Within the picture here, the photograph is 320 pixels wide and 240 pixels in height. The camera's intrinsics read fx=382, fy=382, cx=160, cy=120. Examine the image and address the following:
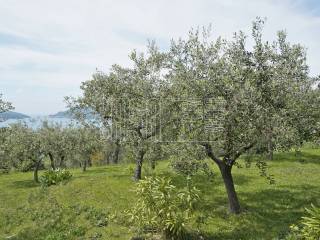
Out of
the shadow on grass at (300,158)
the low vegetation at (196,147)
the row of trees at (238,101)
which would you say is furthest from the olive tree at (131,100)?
the shadow on grass at (300,158)

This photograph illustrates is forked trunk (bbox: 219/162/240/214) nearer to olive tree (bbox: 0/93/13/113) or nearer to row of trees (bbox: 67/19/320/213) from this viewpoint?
row of trees (bbox: 67/19/320/213)

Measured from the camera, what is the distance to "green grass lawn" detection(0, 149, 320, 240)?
78.5 ft

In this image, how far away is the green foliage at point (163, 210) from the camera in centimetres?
2100

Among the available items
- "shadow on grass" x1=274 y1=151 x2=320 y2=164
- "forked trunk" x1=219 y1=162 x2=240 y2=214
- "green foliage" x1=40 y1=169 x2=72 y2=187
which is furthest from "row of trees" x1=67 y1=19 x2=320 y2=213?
"shadow on grass" x1=274 y1=151 x2=320 y2=164

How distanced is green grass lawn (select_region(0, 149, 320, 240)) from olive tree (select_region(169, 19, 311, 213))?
4.72 meters

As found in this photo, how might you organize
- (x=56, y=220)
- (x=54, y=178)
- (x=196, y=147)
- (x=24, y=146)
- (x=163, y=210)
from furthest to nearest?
(x=24, y=146) < (x=54, y=178) < (x=56, y=220) < (x=196, y=147) < (x=163, y=210)

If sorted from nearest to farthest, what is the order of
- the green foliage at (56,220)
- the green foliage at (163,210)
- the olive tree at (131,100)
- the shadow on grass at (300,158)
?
the green foliage at (163,210)
the green foliage at (56,220)
the olive tree at (131,100)
the shadow on grass at (300,158)

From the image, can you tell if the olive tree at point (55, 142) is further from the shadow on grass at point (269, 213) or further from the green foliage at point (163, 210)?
the shadow on grass at point (269, 213)

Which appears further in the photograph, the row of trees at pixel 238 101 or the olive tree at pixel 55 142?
the olive tree at pixel 55 142

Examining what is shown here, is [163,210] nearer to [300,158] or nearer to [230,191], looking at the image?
[230,191]

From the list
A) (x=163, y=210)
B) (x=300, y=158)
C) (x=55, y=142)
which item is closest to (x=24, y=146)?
(x=55, y=142)

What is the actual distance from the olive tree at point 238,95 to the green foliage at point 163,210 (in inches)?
145

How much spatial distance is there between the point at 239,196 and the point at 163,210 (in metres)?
11.0

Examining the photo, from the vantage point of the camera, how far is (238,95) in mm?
21688
